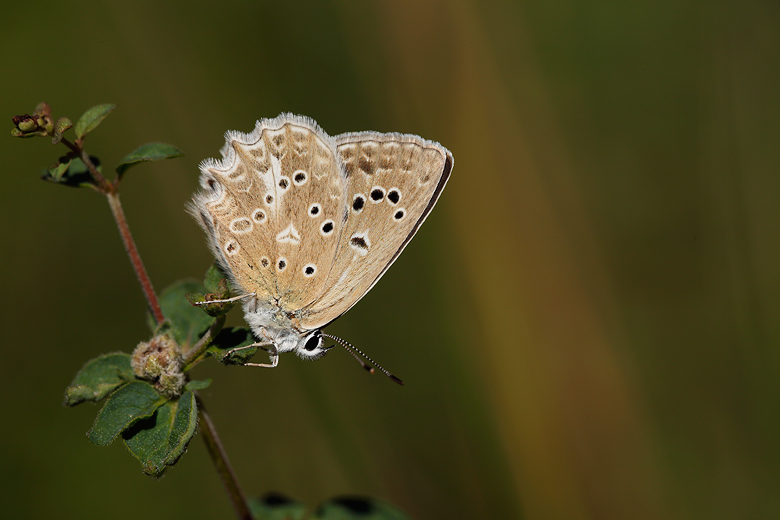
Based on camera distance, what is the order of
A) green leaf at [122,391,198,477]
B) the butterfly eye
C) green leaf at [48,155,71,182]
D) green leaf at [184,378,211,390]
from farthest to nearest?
the butterfly eye < green leaf at [184,378,211,390] < green leaf at [48,155,71,182] < green leaf at [122,391,198,477]

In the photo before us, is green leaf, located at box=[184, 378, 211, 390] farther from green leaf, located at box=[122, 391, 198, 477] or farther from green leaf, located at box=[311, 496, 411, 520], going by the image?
green leaf, located at box=[311, 496, 411, 520]

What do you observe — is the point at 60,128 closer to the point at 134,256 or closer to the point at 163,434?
the point at 134,256

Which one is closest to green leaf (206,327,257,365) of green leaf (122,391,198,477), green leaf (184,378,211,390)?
green leaf (184,378,211,390)

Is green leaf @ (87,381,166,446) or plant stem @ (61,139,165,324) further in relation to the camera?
plant stem @ (61,139,165,324)

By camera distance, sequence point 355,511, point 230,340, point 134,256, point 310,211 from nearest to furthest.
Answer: point 134,256 → point 230,340 → point 310,211 → point 355,511

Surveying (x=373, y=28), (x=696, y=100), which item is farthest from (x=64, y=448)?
(x=696, y=100)

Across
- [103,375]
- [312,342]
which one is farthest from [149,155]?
[312,342]
